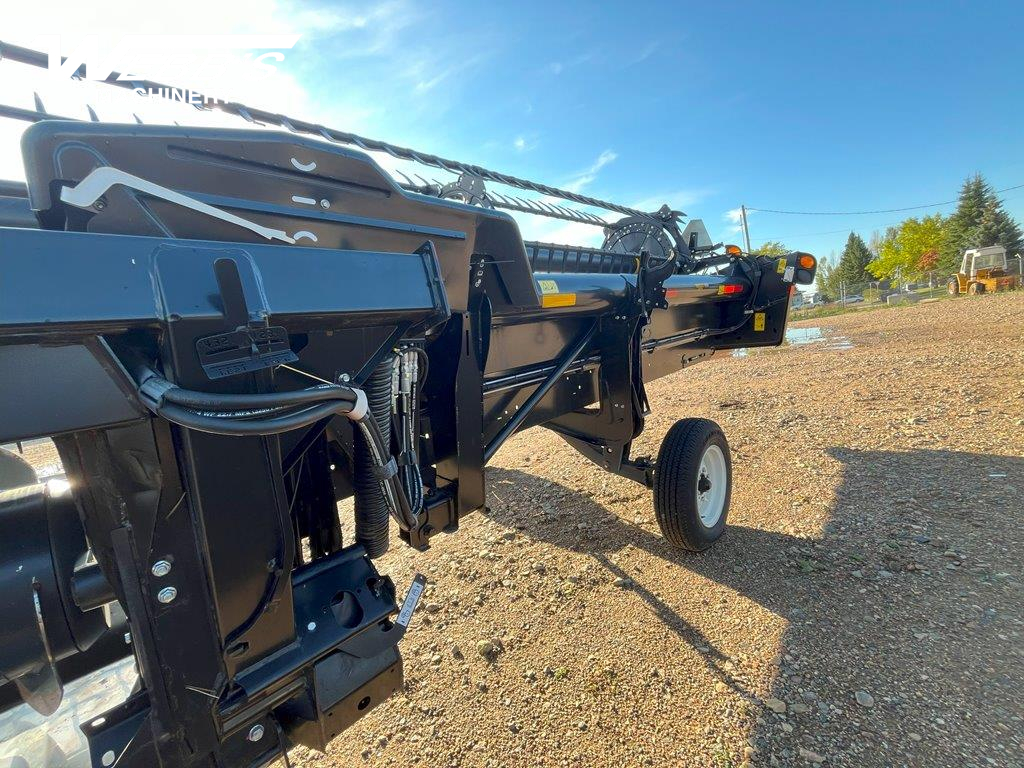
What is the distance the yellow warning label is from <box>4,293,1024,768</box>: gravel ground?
177 centimetres

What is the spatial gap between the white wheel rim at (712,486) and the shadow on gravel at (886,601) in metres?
0.20

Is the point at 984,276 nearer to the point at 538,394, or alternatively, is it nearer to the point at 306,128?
the point at 538,394

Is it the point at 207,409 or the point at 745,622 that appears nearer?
the point at 207,409

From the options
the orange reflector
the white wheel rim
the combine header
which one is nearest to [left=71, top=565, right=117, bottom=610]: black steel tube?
the combine header

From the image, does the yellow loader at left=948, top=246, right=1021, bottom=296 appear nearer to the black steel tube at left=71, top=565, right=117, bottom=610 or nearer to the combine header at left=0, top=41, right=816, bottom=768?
the combine header at left=0, top=41, right=816, bottom=768

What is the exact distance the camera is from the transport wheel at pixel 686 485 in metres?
2.99

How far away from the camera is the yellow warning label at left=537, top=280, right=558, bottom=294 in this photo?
7.45 feet

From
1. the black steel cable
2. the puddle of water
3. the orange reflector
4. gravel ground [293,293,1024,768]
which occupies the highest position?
the black steel cable

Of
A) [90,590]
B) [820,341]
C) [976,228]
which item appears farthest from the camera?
[976,228]

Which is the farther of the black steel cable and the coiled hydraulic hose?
the black steel cable

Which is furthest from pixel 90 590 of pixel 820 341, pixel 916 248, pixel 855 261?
pixel 855 261

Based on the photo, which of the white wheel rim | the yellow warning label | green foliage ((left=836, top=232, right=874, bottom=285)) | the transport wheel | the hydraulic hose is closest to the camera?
the hydraulic hose

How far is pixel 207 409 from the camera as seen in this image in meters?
0.85

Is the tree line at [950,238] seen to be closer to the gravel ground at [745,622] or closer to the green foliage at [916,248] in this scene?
the green foliage at [916,248]
